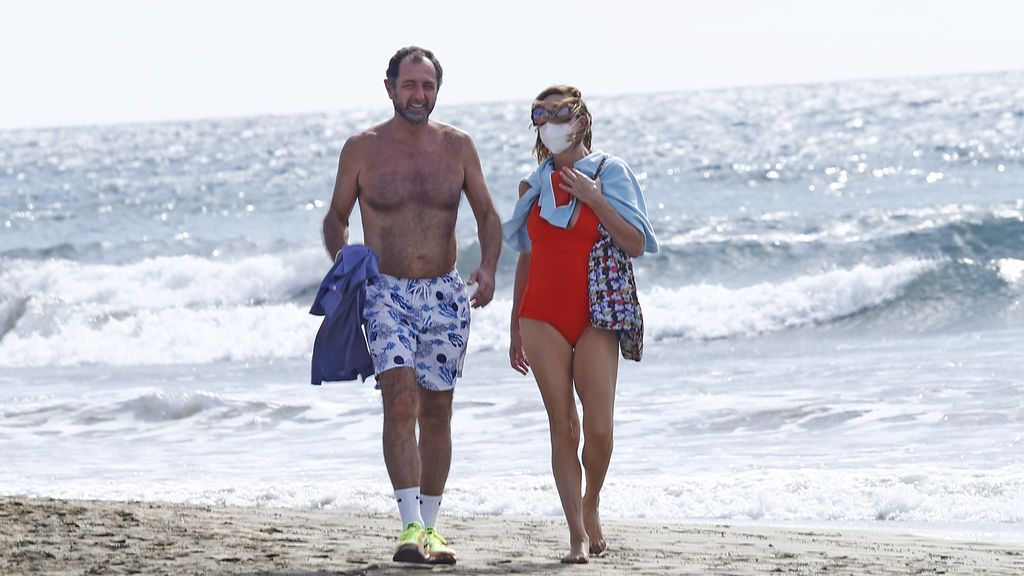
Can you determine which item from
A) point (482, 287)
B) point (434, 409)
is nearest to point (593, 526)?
point (434, 409)

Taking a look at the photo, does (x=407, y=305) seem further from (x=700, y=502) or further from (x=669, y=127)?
(x=669, y=127)

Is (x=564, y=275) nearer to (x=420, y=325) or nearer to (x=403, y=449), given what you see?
(x=420, y=325)

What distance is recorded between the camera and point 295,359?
15.8 metres

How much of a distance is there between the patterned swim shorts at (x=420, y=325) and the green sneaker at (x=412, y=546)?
19.5 inches

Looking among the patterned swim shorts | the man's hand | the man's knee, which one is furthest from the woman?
the man's knee

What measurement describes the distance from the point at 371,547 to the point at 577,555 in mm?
873

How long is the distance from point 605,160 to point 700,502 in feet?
8.79

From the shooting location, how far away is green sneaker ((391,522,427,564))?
4.95 metres

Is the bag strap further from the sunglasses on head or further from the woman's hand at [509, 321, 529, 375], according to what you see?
the woman's hand at [509, 321, 529, 375]

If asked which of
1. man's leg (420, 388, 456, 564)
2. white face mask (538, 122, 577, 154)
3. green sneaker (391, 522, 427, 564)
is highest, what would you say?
white face mask (538, 122, 577, 154)

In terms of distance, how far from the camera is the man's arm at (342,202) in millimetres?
5129

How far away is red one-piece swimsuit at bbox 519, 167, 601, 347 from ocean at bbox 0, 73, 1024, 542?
89.0 inches

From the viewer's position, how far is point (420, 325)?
5125mm

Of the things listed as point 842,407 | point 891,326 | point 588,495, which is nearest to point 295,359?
point 891,326
